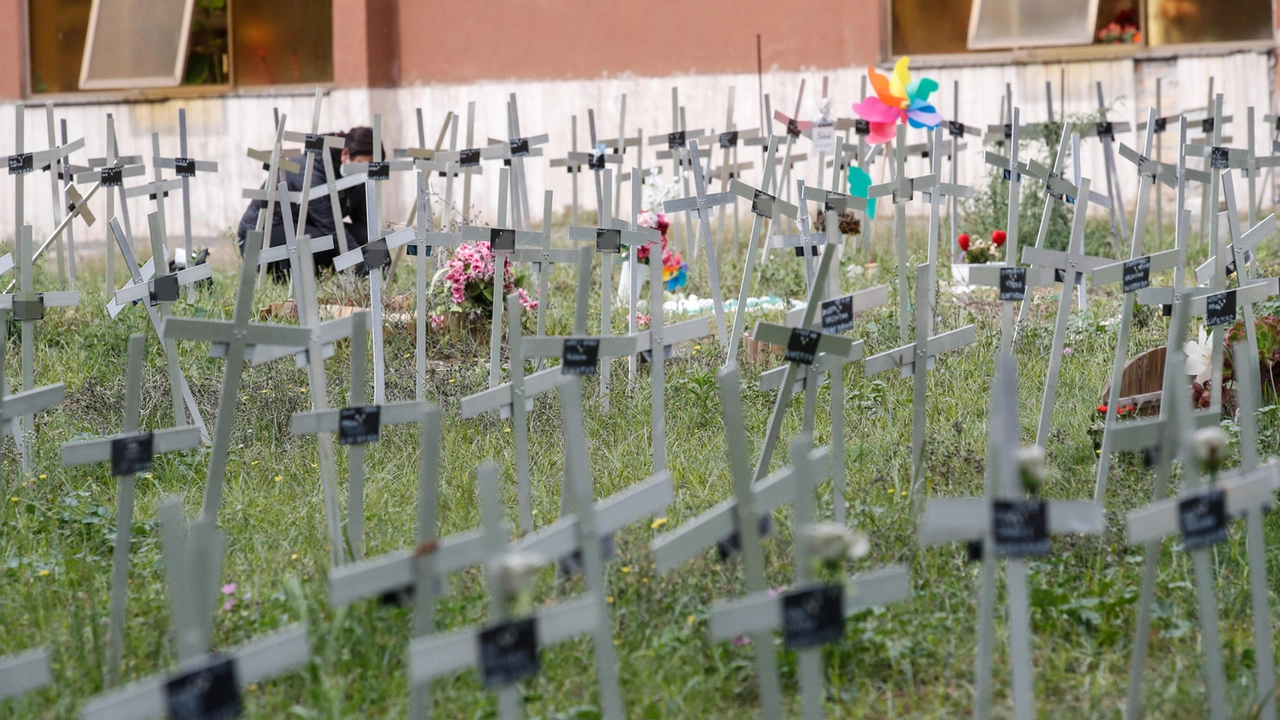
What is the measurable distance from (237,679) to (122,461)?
0.96 m

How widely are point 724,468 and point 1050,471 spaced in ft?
3.18

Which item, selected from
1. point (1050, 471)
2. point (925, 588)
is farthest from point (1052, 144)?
point (925, 588)

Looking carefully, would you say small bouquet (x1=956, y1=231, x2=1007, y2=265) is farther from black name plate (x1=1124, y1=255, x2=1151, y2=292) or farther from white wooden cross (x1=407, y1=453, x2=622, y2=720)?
white wooden cross (x1=407, y1=453, x2=622, y2=720)

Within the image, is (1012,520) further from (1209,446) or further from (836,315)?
(836,315)

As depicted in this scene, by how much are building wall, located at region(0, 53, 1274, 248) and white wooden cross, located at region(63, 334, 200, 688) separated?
7.13m

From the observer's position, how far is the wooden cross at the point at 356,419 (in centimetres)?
277

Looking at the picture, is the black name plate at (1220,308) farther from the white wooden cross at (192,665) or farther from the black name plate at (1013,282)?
the white wooden cross at (192,665)

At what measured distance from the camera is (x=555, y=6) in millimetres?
10820

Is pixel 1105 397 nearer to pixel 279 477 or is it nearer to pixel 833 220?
pixel 833 220

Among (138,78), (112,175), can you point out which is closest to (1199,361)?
(112,175)

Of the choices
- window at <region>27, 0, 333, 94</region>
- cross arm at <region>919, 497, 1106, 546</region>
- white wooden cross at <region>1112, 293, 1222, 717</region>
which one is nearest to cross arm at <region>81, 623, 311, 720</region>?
cross arm at <region>919, 497, 1106, 546</region>

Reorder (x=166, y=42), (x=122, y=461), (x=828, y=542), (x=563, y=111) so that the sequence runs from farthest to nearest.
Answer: (x=166, y=42) → (x=563, y=111) → (x=122, y=461) → (x=828, y=542)

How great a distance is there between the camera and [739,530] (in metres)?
2.31

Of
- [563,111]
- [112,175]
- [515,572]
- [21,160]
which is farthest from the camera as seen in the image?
[563,111]
